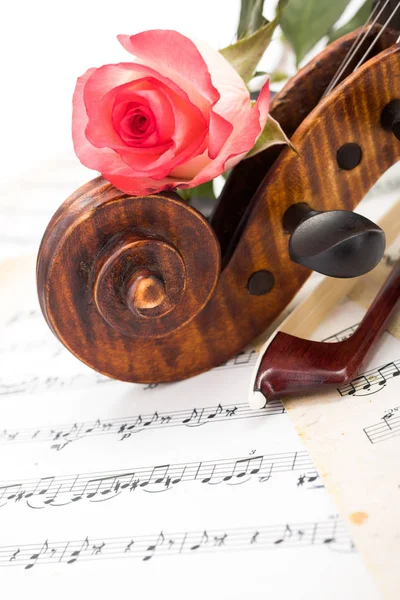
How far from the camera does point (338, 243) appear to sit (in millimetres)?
705

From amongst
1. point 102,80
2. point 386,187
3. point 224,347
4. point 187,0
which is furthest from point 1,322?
point 187,0

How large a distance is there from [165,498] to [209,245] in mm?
271

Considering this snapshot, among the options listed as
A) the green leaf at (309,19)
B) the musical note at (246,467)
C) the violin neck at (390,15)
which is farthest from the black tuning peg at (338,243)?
the green leaf at (309,19)

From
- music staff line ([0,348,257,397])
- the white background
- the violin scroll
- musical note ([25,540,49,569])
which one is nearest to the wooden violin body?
the violin scroll

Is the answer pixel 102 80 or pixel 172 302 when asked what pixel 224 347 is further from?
pixel 102 80

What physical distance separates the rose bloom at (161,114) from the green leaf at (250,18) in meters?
0.15

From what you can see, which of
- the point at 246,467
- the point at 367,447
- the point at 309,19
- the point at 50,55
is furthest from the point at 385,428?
the point at 50,55

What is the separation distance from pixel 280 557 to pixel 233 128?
1.32ft

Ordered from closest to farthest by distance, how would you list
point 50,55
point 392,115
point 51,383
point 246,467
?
1. point 246,467
2. point 392,115
3. point 51,383
4. point 50,55

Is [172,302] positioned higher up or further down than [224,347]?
higher up

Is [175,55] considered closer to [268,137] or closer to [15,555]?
[268,137]

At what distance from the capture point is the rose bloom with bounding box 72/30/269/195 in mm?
703

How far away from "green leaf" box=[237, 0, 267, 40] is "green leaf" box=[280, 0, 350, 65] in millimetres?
216

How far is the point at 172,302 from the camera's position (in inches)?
31.0
